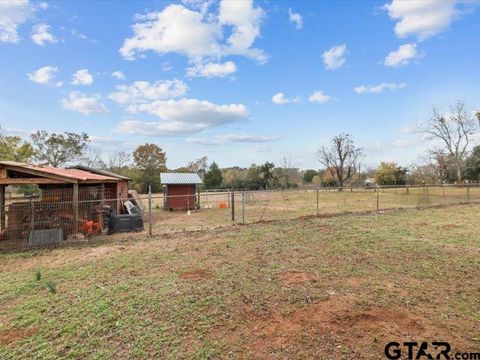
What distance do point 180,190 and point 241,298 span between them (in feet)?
52.5

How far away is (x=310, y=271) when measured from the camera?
20.0 feet

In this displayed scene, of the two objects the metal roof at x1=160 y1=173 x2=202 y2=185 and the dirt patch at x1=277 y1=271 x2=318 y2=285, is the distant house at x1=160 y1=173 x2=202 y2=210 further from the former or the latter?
the dirt patch at x1=277 y1=271 x2=318 y2=285

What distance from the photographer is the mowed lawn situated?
11.7 ft

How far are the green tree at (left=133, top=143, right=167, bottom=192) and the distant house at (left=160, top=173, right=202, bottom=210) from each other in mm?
21459

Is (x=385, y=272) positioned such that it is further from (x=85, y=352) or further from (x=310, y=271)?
(x=85, y=352)

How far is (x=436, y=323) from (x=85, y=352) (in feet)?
14.1

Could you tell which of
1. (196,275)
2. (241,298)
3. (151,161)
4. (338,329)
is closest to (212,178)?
(151,161)

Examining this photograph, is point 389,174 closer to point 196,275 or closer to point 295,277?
point 295,277

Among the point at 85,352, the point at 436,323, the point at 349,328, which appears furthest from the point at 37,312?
the point at 436,323

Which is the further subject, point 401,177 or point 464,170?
point 401,177

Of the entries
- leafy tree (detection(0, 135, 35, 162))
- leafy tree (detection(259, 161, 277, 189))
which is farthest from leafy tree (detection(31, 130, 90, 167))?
leafy tree (detection(259, 161, 277, 189))

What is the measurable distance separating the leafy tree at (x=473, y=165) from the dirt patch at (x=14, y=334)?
50.3 metres

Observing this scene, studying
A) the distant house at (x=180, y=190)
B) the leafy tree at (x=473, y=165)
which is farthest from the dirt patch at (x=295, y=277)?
the leafy tree at (x=473, y=165)

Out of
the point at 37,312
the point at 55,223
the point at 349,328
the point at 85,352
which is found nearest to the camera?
the point at 85,352
